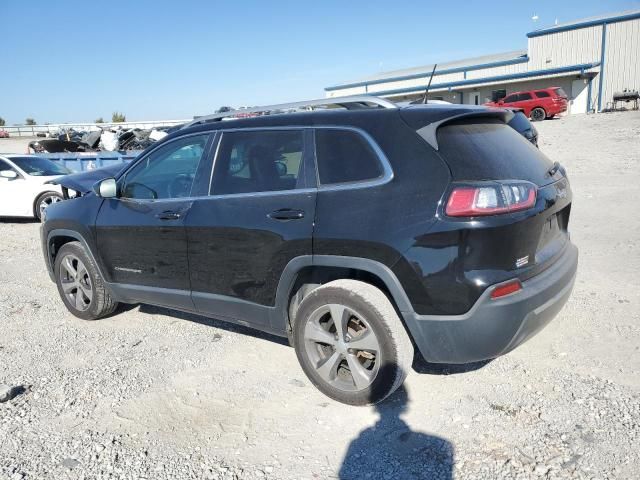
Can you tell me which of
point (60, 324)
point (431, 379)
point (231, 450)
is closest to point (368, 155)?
point (431, 379)

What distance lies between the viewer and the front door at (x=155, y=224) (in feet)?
12.7

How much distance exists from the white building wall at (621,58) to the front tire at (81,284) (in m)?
37.7

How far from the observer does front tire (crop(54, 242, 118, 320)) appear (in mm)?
4672

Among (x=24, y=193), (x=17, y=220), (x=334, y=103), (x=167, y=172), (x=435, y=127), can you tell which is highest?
(x=334, y=103)

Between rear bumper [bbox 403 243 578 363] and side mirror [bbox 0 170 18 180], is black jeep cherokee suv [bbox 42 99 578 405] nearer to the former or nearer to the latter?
rear bumper [bbox 403 243 578 363]

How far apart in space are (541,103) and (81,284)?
94.6ft

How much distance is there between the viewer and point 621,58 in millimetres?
33938

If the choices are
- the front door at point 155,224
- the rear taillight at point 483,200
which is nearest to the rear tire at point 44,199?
the front door at point 155,224

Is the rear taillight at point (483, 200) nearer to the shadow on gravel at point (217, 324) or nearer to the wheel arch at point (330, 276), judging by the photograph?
the wheel arch at point (330, 276)

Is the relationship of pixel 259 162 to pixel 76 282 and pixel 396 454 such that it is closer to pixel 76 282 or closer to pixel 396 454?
pixel 396 454

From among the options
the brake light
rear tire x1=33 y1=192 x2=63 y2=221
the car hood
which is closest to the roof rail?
the brake light

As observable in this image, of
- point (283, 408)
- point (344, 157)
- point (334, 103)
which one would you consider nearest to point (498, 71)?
point (334, 103)

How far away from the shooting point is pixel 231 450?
9.44ft

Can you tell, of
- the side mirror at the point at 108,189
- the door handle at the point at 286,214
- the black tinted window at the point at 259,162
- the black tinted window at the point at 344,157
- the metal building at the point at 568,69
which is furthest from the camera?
the metal building at the point at 568,69
